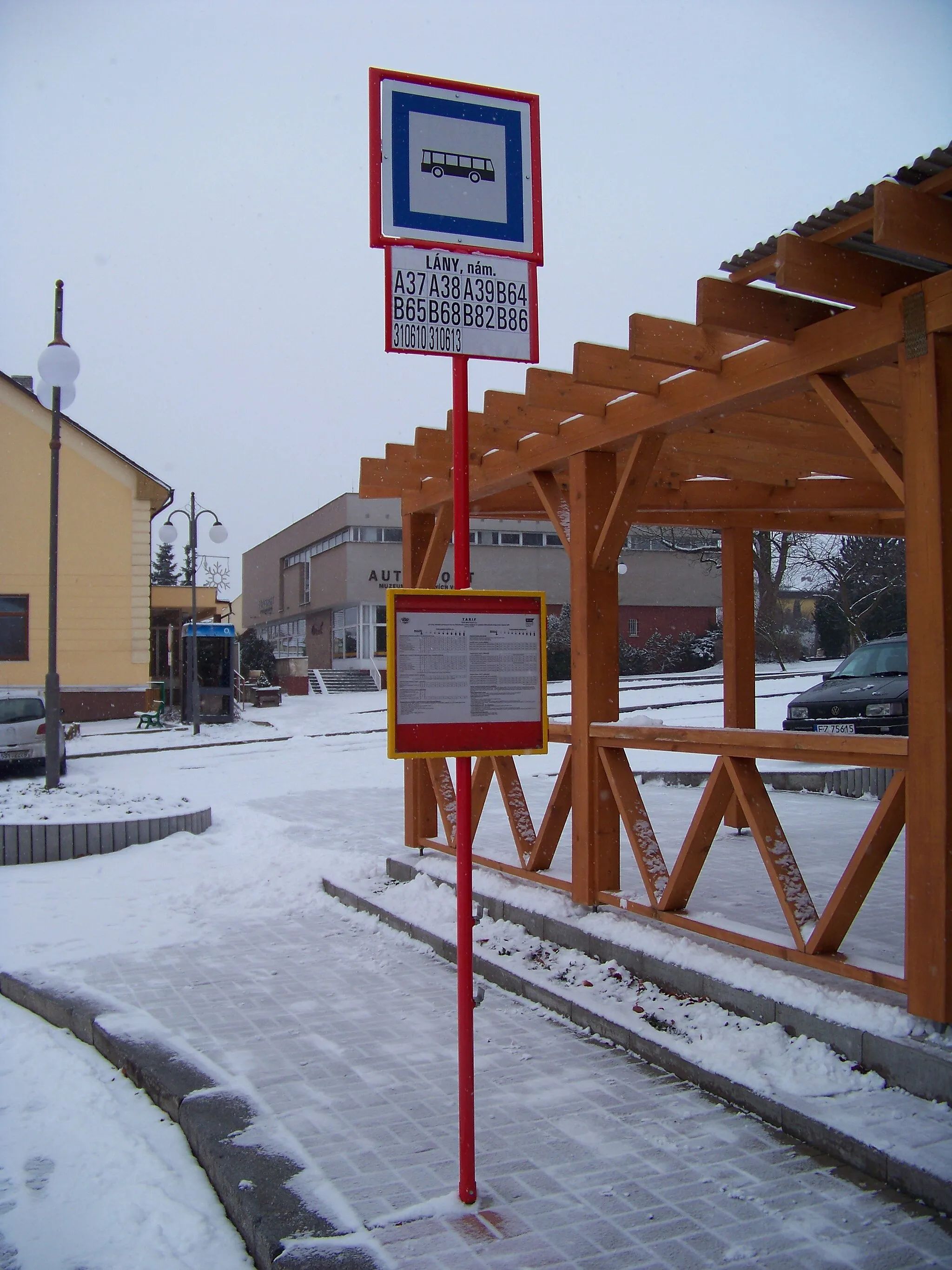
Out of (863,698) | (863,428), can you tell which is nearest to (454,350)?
(863,428)

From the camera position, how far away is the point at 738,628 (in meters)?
8.67

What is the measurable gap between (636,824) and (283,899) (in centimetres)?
340

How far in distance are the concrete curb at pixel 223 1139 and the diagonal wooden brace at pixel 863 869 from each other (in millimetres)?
2215

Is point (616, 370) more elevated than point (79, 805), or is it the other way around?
point (616, 370)

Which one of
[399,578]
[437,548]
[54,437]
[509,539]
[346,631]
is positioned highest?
[509,539]

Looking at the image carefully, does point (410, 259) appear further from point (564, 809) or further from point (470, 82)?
point (564, 809)

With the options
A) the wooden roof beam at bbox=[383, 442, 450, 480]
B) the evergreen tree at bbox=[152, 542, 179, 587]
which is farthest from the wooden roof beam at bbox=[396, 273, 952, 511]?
the evergreen tree at bbox=[152, 542, 179, 587]

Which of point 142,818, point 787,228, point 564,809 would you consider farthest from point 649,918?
point 142,818

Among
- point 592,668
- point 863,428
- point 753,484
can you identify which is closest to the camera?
point 863,428

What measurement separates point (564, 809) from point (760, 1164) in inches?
121

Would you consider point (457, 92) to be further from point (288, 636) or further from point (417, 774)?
point (288, 636)

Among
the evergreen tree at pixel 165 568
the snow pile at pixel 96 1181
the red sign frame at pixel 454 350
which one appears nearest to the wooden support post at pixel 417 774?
the snow pile at pixel 96 1181

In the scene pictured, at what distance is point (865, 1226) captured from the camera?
298 cm

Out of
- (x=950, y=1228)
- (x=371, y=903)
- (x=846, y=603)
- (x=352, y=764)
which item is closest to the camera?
(x=950, y=1228)
